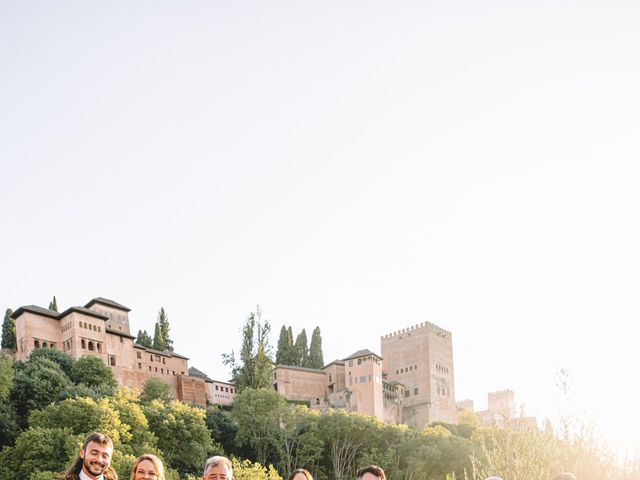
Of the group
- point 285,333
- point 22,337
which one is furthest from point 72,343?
point 285,333

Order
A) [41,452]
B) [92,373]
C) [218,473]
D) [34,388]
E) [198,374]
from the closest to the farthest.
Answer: [218,473]
[41,452]
[34,388]
[92,373]
[198,374]

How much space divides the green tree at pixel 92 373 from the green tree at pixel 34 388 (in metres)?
3.78

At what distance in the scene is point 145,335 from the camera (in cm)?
6956

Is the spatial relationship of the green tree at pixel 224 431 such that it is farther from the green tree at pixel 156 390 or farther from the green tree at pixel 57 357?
the green tree at pixel 57 357

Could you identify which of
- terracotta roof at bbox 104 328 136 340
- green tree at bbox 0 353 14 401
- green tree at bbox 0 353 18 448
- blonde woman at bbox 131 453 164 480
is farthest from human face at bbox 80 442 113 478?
terracotta roof at bbox 104 328 136 340

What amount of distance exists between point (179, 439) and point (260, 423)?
9908 mm

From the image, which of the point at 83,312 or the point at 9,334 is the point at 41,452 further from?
the point at 9,334

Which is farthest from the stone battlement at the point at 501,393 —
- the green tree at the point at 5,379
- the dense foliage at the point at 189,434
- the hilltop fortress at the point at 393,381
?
the green tree at the point at 5,379

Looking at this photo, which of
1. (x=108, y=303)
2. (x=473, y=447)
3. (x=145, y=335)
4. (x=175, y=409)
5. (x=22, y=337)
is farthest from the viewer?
(x=145, y=335)

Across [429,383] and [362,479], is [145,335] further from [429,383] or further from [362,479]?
[362,479]

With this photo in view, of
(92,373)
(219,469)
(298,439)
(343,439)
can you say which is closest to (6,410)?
(92,373)

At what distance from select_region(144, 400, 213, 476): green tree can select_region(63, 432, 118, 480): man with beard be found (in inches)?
1298

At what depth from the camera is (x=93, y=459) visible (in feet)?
18.9

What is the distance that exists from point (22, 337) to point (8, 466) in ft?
71.2
